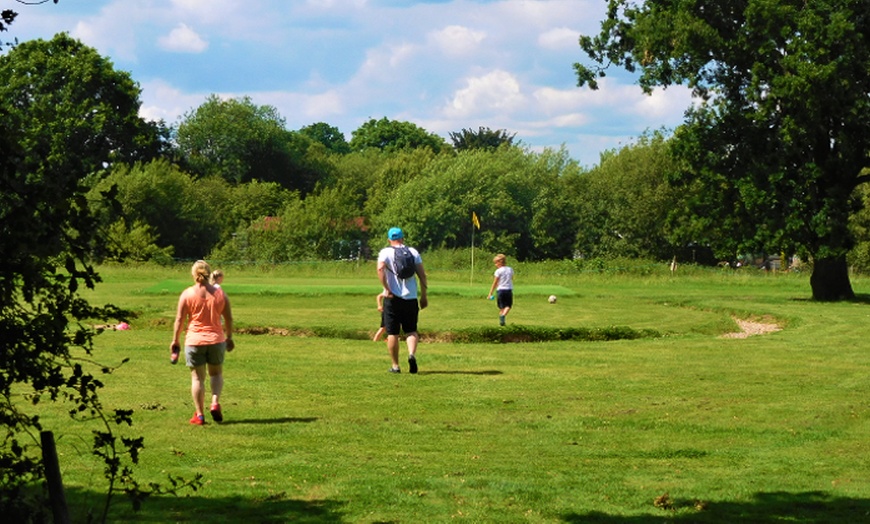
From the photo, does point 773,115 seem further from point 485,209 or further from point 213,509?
point 485,209

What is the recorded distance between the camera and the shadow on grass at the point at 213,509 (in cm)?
873

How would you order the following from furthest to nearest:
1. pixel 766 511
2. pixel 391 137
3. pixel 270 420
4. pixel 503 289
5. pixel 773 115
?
pixel 391 137, pixel 773 115, pixel 503 289, pixel 270 420, pixel 766 511

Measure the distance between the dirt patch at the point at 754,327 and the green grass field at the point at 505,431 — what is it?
1.67 meters

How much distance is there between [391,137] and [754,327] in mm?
130692

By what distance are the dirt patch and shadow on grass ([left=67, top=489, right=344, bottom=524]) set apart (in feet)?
63.4

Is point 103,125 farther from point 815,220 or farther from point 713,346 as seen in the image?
point 713,346

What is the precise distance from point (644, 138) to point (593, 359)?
7285cm

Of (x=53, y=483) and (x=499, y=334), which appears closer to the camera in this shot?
(x=53, y=483)

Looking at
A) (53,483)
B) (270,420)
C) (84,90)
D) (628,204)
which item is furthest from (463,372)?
(84,90)

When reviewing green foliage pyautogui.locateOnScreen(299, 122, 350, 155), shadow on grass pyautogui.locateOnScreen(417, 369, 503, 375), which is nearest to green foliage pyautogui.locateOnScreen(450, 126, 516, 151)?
green foliage pyautogui.locateOnScreen(299, 122, 350, 155)

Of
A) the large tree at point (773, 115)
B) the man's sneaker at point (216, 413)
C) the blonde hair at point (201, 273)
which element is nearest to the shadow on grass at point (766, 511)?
the man's sneaker at point (216, 413)

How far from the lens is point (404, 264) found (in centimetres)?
1744

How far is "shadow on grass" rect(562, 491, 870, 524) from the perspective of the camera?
29.3ft

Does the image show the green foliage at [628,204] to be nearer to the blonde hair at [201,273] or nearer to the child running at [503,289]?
the child running at [503,289]
